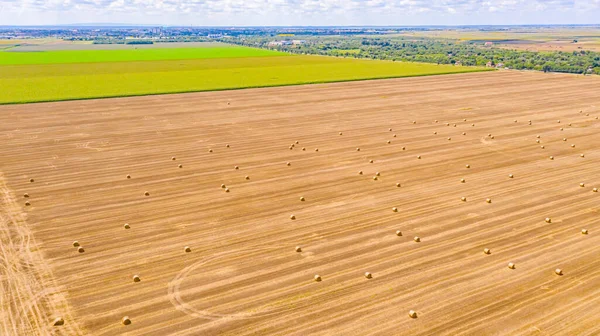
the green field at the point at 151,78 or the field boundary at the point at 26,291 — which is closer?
the field boundary at the point at 26,291

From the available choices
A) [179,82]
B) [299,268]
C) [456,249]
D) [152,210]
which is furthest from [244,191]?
[179,82]

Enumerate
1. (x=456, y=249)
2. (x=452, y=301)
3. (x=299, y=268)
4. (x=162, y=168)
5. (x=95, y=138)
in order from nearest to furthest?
(x=452, y=301), (x=299, y=268), (x=456, y=249), (x=162, y=168), (x=95, y=138)

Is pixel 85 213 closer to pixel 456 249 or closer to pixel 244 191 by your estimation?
pixel 244 191

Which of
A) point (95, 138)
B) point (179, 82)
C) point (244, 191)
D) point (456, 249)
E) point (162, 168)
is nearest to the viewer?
point (456, 249)

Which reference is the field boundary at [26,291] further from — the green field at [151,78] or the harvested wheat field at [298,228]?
the green field at [151,78]

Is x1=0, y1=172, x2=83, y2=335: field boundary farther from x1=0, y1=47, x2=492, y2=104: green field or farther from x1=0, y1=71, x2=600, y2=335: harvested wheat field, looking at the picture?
x1=0, y1=47, x2=492, y2=104: green field

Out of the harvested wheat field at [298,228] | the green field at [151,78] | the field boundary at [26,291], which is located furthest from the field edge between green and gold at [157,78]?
the field boundary at [26,291]

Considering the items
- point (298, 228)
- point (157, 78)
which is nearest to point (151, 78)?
point (157, 78)
